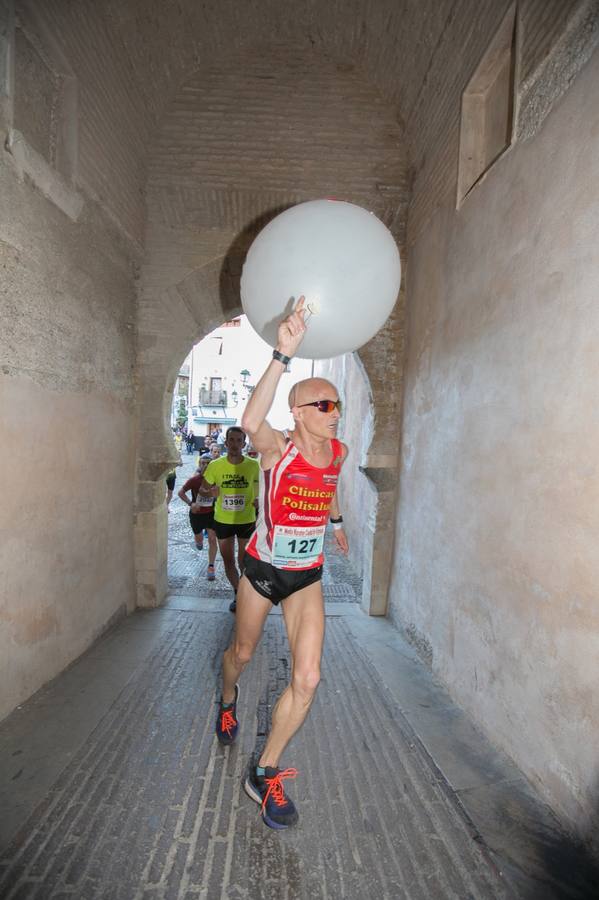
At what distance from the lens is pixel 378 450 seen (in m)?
4.88

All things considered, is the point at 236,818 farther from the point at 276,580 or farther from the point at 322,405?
the point at 322,405

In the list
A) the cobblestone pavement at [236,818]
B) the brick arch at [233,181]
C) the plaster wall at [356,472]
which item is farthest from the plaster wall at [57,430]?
the plaster wall at [356,472]

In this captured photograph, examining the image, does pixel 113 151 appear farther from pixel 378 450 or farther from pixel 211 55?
pixel 378 450

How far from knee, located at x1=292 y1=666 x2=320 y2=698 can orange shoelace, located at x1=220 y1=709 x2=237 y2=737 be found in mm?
859

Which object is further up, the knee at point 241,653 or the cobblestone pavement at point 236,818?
the knee at point 241,653

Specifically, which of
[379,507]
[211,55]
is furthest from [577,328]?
[211,55]

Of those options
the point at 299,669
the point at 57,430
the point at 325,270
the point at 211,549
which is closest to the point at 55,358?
the point at 57,430

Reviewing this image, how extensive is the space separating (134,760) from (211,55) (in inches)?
222

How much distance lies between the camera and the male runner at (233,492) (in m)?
4.99


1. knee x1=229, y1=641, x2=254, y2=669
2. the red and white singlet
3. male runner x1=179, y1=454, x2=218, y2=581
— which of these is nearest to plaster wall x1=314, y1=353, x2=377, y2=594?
male runner x1=179, y1=454, x2=218, y2=581

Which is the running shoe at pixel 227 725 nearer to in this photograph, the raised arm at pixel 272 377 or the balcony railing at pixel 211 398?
the raised arm at pixel 272 377

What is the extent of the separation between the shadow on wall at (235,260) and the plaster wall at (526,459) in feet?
5.96

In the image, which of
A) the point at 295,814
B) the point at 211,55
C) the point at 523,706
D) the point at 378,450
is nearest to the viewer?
the point at 295,814

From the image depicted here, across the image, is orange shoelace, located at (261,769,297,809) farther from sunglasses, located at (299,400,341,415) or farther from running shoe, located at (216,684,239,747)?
A: sunglasses, located at (299,400,341,415)
